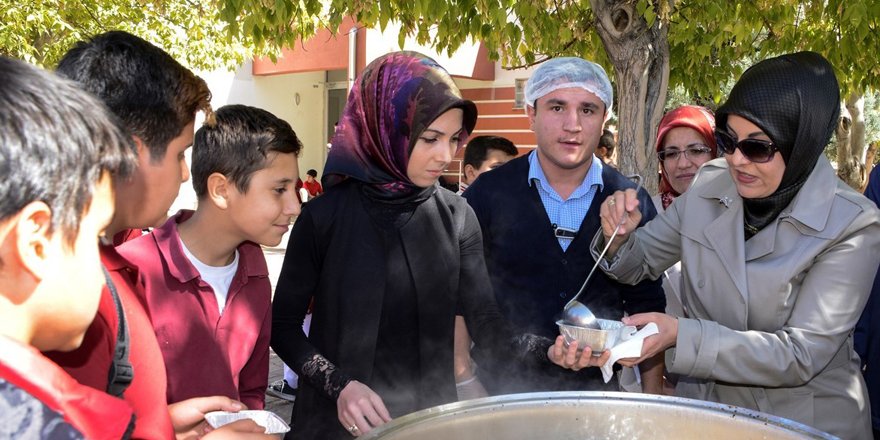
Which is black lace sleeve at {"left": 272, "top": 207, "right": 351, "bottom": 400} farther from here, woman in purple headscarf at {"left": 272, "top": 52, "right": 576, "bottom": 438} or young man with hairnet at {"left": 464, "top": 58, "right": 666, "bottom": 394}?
young man with hairnet at {"left": 464, "top": 58, "right": 666, "bottom": 394}

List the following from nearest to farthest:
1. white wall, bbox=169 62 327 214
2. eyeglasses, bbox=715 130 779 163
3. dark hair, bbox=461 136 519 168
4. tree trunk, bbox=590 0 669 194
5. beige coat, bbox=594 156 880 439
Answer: beige coat, bbox=594 156 880 439
eyeglasses, bbox=715 130 779 163
tree trunk, bbox=590 0 669 194
dark hair, bbox=461 136 519 168
white wall, bbox=169 62 327 214

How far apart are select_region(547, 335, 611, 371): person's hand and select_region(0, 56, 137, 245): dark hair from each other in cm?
130

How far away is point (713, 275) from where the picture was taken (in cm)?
217

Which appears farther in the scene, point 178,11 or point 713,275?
point 178,11

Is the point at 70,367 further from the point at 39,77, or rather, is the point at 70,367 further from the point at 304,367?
the point at 304,367

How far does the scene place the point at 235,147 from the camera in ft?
7.13

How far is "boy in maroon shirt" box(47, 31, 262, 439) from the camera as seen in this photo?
4.34ft

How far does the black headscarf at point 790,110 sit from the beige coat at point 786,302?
57 millimetres

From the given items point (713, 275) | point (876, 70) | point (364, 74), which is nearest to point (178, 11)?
point (876, 70)

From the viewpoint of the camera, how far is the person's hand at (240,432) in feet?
4.72

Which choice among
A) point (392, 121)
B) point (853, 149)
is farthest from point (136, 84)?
point (853, 149)

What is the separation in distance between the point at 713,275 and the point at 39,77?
1.83 meters

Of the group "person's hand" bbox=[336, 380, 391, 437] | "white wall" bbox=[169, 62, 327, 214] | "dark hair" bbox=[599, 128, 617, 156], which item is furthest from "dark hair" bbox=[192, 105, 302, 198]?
"white wall" bbox=[169, 62, 327, 214]

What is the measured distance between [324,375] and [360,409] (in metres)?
0.18
